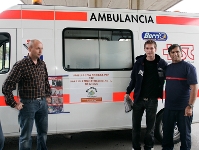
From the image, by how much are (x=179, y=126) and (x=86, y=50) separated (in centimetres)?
194

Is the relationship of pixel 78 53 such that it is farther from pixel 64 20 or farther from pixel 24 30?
pixel 24 30

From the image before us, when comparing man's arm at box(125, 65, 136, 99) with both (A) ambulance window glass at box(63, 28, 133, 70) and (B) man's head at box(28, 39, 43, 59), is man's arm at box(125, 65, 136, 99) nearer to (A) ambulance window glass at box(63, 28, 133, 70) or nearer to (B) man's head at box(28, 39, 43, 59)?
(A) ambulance window glass at box(63, 28, 133, 70)

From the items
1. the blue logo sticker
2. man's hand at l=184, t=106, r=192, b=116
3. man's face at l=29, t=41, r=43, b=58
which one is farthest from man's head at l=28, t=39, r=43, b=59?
man's hand at l=184, t=106, r=192, b=116

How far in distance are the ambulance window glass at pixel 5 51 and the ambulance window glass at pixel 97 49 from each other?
894 mm

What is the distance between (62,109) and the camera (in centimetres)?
379

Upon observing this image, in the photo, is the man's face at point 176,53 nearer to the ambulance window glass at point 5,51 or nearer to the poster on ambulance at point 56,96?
the poster on ambulance at point 56,96

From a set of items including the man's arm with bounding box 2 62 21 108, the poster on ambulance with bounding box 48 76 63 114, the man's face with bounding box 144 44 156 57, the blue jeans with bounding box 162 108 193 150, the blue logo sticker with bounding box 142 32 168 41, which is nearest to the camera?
the man's arm with bounding box 2 62 21 108

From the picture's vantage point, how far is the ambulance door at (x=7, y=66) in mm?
3578

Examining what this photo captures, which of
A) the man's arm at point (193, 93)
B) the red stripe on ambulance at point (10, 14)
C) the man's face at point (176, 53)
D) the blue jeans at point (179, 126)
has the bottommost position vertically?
the blue jeans at point (179, 126)

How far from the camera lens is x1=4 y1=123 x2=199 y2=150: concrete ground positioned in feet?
13.9

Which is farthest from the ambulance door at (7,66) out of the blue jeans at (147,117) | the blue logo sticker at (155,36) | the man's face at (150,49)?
the blue logo sticker at (155,36)

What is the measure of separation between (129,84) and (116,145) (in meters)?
1.33

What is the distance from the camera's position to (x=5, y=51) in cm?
363

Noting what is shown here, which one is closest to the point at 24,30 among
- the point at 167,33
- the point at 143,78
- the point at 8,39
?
the point at 8,39
